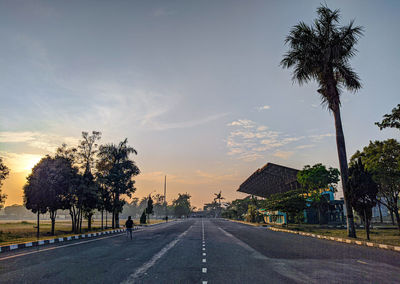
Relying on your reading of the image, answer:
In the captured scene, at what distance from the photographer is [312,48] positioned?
22.1 metres

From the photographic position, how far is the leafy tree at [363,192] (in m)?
18.6

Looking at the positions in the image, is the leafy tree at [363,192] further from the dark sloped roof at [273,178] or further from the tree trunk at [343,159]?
the dark sloped roof at [273,178]

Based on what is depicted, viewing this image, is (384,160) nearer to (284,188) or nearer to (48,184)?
(48,184)

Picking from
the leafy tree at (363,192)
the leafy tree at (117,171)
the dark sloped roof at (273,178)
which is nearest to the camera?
the leafy tree at (363,192)

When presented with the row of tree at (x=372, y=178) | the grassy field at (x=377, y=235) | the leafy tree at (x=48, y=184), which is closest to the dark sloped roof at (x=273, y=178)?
the row of tree at (x=372, y=178)

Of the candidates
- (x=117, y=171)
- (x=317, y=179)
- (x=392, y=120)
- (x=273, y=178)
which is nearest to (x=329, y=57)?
(x=392, y=120)

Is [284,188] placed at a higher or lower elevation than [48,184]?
A: lower

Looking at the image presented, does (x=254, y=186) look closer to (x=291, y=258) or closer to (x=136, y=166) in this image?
(x=136, y=166)

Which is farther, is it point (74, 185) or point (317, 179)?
point (317, 179)

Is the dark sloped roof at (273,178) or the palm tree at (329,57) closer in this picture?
the palm tree at (329,57)

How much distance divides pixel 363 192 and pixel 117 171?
30759mm

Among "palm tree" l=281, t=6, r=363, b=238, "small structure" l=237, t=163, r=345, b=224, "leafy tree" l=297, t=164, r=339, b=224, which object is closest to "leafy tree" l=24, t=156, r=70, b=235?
"palm tree" l=281, t=6, r=363, b=238

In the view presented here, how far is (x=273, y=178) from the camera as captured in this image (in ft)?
221

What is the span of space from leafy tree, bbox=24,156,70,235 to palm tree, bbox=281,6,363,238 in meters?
22.7
